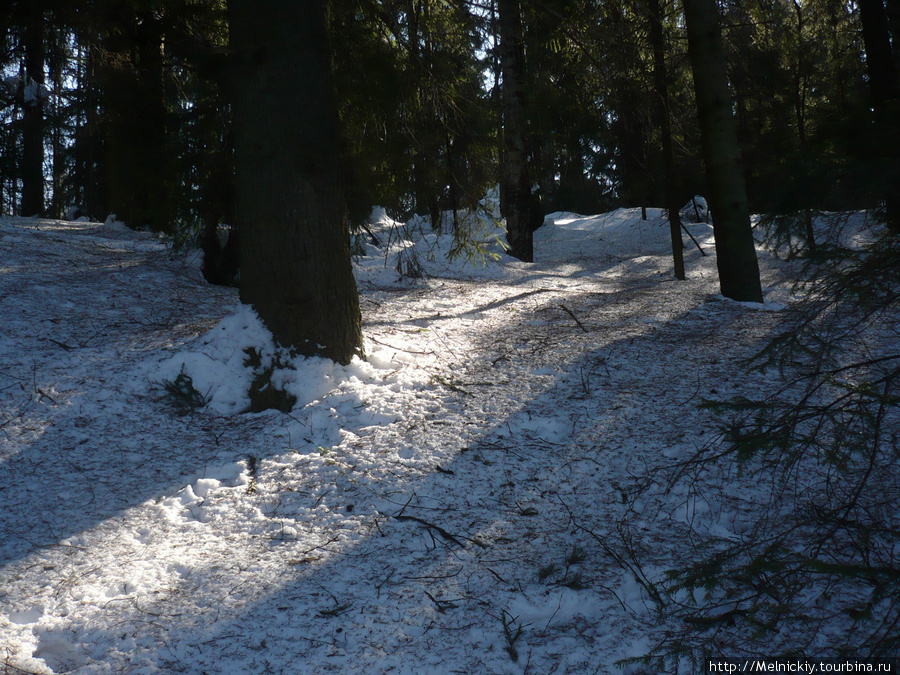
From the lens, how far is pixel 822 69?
Answer: 43.4ft

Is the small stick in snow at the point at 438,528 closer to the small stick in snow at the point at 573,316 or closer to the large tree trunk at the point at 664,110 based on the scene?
the small stick in snow at the point at 573,316

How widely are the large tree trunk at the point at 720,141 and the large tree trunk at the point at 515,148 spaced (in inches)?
164

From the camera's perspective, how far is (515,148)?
11.0 meters

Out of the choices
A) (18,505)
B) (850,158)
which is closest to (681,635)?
(850,158)

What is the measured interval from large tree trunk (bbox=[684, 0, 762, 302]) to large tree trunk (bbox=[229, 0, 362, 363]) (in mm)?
4147

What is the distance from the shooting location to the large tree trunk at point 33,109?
4766mm

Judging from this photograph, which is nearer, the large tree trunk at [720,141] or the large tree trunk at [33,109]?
the large tree trunk at [33,109]

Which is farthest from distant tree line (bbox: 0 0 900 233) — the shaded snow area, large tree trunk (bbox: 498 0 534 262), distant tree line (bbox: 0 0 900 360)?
large tree trunk (bbox: 498 0 534 262)

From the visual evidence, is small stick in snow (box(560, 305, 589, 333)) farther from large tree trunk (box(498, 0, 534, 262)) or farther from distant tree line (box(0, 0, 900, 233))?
large tree trunk (box(498, 0, 534, 262))

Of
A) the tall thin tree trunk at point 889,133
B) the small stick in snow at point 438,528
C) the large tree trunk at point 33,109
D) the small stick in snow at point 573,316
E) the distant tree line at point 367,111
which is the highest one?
the large tree trunk at point 33,109

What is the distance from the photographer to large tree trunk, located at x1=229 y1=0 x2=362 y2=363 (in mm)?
3973

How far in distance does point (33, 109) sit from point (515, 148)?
313 inches

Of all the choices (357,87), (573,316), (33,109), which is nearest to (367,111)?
(357,87)

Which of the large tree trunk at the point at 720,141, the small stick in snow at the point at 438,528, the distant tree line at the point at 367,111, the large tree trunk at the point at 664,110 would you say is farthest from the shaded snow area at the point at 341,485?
the large tree trunk at the point at 664,110
